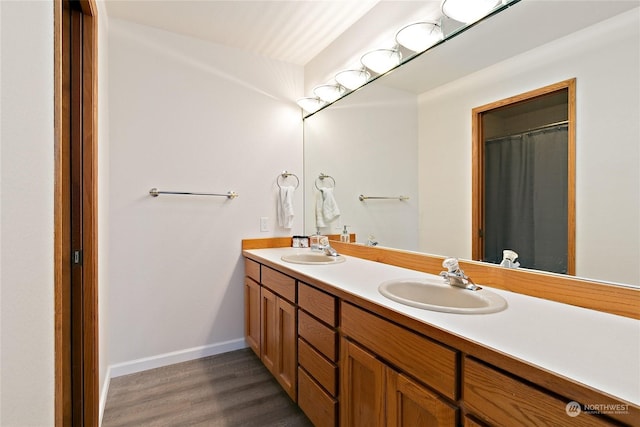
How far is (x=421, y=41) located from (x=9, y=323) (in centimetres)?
183

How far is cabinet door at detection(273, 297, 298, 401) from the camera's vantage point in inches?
63.0

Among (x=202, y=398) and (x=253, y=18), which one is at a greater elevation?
(x=253, y=18)

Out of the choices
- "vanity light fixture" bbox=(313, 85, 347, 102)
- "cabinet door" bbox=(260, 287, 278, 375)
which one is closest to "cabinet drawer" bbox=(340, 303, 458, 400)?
"cabinet door" bbox=(260, 287, 278, 375)

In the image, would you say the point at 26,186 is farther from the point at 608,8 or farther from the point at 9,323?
the point at 608,8

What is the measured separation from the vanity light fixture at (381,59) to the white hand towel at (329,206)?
0.92 m

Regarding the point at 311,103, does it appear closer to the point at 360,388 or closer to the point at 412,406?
the point at 360,388

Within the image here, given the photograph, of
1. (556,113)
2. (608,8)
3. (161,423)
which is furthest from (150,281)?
(608,8)

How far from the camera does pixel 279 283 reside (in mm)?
1780

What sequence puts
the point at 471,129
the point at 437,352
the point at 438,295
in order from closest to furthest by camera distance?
the point at 437,352
the point at 438,295
the point at 471,129

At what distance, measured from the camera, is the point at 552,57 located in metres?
1.08

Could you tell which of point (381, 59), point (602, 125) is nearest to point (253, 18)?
point (381, 59)

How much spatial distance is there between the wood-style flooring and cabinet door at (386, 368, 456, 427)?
31.4 inches

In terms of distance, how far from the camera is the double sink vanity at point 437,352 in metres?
0.61

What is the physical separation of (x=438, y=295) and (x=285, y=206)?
153 centimetres
